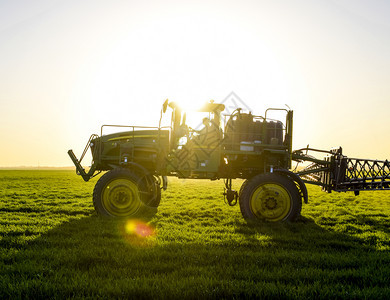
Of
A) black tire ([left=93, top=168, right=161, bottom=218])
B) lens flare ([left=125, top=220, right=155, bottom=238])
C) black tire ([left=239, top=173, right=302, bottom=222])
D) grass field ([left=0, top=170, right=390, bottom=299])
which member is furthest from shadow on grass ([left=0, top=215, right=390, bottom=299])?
black tire ([left=93, top=168, right=161, bottom=218])

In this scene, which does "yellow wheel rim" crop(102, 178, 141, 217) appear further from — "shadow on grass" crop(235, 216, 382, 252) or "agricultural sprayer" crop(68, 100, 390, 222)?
"shadow on grass" crop(235, 216, 382, 252)

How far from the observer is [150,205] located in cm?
1039

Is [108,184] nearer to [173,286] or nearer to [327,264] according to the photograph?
[173,286]

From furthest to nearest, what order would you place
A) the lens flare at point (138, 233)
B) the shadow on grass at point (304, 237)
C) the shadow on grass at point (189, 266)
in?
1. the shadow on grass at point (304, 237)
2. the lens flare at point (138, 233)
3. the shadow on grass at point (189, 266)

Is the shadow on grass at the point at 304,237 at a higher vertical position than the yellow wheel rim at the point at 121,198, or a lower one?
lower

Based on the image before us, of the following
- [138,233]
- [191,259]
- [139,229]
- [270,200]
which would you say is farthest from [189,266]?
[270,200]

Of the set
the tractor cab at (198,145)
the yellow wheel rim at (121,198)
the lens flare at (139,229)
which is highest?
the tractor cab at (198,145)

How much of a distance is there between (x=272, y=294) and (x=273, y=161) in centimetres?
549

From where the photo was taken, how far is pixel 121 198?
8.77 meters

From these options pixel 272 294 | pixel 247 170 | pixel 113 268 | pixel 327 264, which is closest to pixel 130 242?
pixel 113 268

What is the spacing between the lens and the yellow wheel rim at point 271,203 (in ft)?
26.7

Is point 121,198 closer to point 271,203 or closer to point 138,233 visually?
point 138,233

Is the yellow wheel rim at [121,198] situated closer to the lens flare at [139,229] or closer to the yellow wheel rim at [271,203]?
the lens flare at [139,229]

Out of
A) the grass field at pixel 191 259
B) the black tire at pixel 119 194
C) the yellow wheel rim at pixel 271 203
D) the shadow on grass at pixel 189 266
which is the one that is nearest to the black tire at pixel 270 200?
the yellow wheel rim at pixel 271 203
